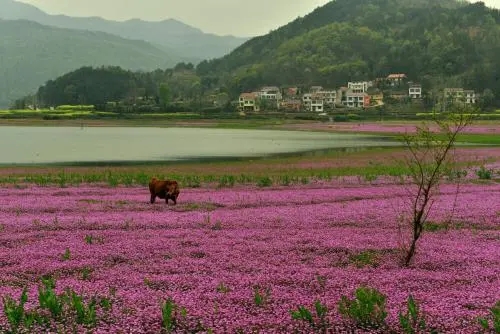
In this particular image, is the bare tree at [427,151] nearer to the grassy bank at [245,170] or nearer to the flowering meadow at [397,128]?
the grassy bank at [245,170]

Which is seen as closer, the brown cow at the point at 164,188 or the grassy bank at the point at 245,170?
the brown cow at the point at 164,188

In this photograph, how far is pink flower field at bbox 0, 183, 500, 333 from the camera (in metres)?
10.8

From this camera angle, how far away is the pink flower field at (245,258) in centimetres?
1082

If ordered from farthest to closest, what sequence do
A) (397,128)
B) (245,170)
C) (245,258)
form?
(397,128) < (245,170) < (245,258)

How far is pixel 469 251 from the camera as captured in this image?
52.2 ft

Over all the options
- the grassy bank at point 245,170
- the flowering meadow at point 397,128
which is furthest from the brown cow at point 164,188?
the flowering meadow at point 397,128

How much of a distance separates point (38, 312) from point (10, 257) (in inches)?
213

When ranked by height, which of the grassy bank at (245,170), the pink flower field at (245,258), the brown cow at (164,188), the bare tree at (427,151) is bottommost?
the grassy bank at (245,170)

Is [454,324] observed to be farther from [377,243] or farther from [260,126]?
[260,126]

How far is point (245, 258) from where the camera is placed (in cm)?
1511

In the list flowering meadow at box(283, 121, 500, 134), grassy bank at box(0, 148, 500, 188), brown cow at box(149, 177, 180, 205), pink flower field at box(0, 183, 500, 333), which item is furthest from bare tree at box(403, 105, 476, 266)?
flowering meadow at box(283, 121, 500, 134)

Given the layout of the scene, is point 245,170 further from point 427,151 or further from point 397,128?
point 397,128

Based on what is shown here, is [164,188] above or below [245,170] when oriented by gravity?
above

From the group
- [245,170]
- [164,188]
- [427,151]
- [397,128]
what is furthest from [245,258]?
[397,128]
